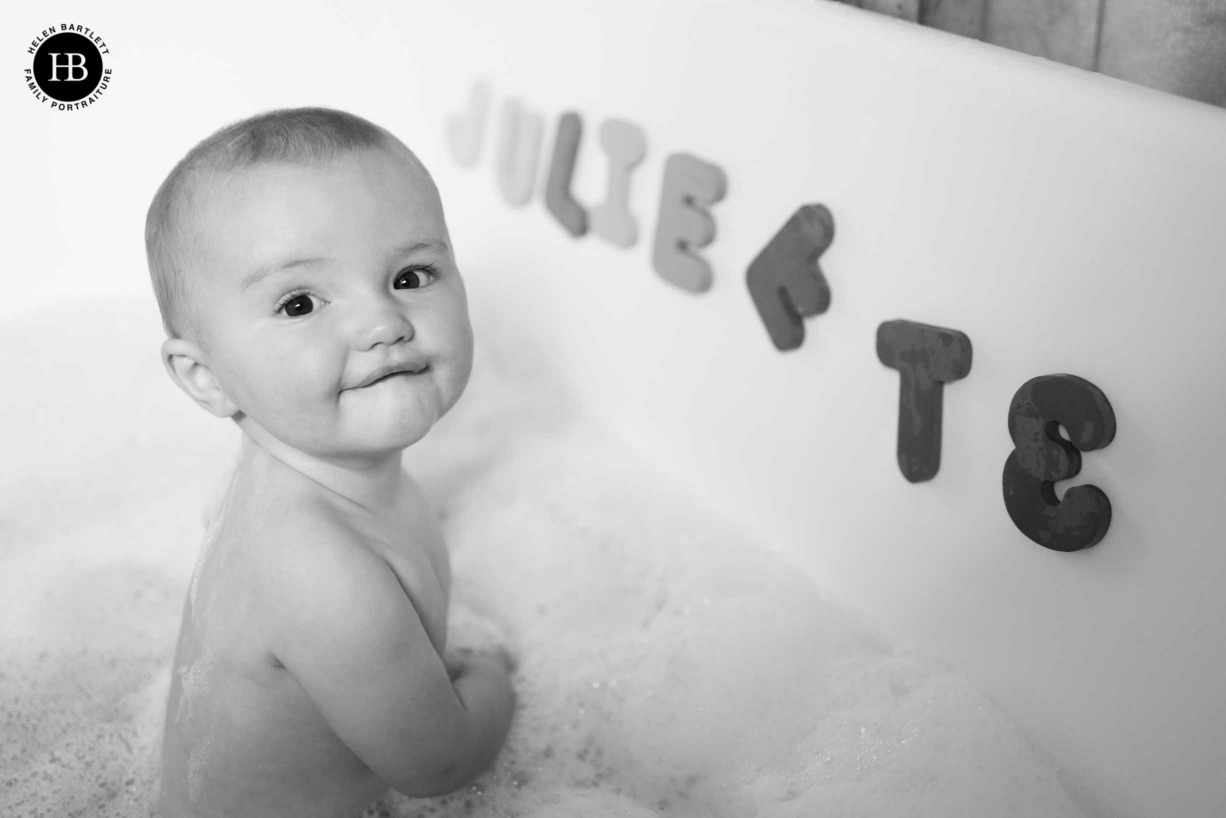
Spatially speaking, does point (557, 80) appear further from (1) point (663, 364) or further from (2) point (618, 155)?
(1) point (663, 364)

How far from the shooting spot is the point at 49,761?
3.41 feet

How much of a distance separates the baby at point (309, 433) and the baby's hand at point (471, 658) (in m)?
0.13

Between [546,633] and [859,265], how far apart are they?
418 mm

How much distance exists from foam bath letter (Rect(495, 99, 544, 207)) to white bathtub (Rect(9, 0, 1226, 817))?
1 cm

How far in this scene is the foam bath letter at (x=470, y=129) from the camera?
4.59 ft

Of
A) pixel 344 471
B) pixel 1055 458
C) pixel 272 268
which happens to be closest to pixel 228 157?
pixel 272 268

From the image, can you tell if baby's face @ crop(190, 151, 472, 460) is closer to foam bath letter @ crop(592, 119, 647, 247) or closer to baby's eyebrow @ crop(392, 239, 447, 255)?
baby's eyebrow @ crop(392, 239, 447, 255)

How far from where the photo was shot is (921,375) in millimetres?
1000

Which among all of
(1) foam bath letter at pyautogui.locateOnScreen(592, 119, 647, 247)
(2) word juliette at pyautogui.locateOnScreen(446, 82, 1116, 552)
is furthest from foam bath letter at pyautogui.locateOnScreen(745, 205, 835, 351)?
(1) foam bath letter at pyautogui.locateOnScreen(592, 119, 647, 247)

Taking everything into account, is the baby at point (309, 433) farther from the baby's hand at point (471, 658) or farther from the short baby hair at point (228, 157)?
the baby's hand at point (471, 658)

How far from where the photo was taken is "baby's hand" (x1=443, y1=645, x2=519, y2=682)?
3.46ft

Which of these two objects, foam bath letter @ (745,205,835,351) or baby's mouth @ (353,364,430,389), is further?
foam bath letter @ (745,205,835,351)

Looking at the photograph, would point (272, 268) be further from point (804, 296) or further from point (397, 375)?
point (804, 296)

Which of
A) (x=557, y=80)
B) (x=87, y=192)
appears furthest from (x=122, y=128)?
(x=557, y=80)
